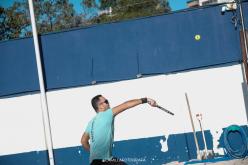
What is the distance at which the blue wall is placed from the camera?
11.4m

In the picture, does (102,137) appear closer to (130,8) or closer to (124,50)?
(124,50)

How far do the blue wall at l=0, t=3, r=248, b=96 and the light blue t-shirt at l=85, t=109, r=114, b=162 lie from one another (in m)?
5.44

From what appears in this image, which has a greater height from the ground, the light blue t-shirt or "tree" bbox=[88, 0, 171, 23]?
"tree" bbox=[88, 0, 171, 23]

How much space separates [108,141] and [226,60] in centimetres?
581

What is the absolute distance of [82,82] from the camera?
1199 cm

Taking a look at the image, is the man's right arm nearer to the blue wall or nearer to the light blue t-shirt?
the light blue t-shirt

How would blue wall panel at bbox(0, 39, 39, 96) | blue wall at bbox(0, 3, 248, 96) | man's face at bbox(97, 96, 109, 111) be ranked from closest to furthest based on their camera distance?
man's face at bbox(97, 96, 109, 111), blue wall at bbox(0, 3, 248, 96), blue wall panel at bbox(0, 39, 39, 96)

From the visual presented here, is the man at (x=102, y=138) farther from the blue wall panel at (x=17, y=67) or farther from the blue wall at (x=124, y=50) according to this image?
the blue wall panel at (x=17, y=67)

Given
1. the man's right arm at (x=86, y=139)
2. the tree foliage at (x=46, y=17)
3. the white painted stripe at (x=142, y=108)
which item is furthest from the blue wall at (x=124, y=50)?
the tree foliage at (x=46, y=17)

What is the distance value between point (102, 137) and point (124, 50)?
19.2ft

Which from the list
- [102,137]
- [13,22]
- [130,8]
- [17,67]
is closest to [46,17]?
[13,22]

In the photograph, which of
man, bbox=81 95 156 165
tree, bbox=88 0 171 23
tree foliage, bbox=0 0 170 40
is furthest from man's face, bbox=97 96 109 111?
tree, bbox=88 0 171 23

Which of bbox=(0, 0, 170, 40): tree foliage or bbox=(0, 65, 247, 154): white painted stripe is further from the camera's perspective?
bbox=(0, 0, 170, 40): tree foliage

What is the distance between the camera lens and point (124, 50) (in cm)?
1184
